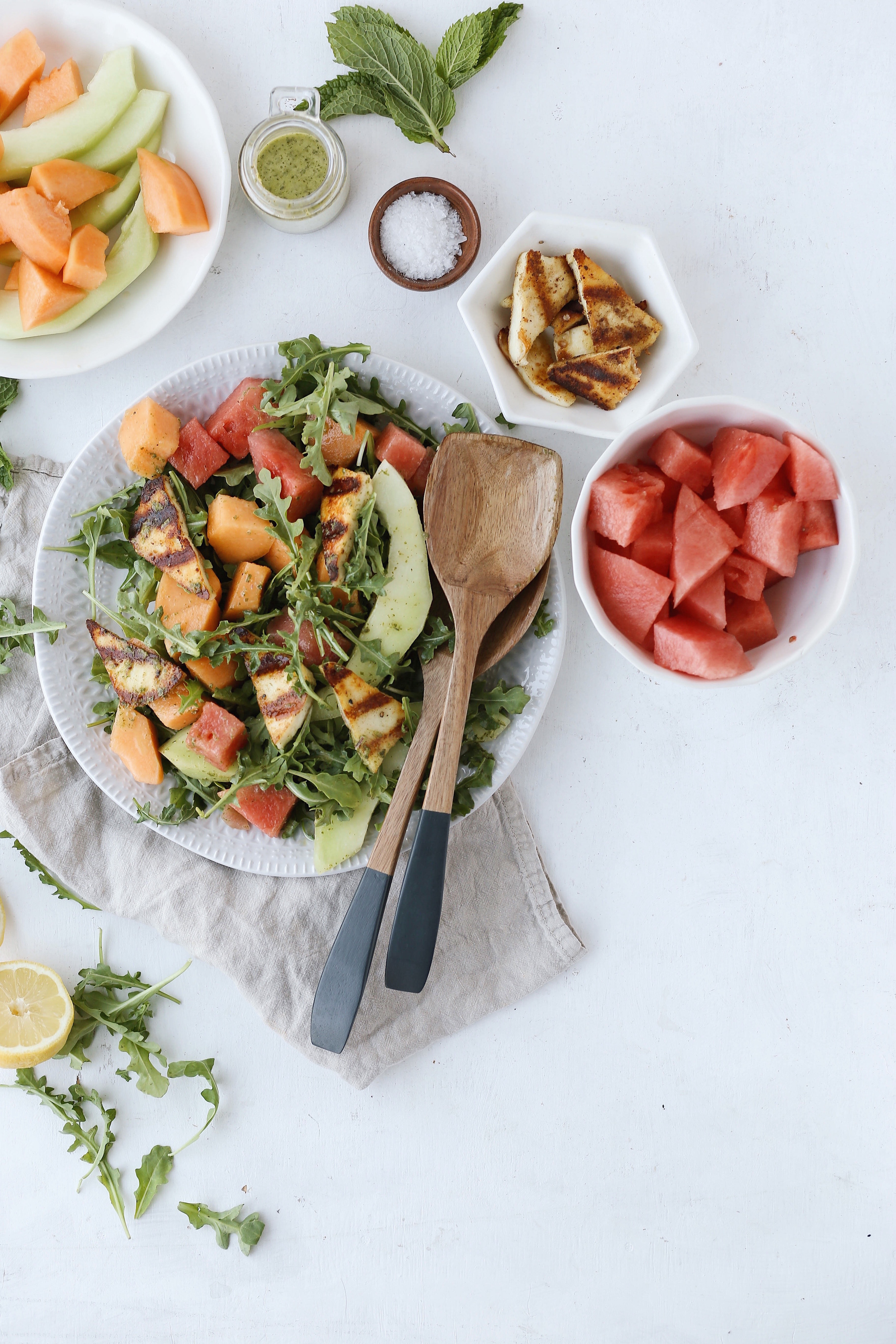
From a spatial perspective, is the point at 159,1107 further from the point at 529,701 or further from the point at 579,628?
the point at 579,628

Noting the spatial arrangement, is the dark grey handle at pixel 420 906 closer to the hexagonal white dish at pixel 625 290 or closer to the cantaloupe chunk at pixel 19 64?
the hexagonal white dish at pixel 625 290

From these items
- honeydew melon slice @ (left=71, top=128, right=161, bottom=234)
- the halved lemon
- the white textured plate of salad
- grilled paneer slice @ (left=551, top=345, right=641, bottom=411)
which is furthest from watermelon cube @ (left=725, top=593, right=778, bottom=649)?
the halved lemon

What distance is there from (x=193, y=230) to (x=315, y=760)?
1157mm

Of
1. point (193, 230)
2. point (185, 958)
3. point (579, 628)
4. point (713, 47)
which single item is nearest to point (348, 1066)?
point (185, 958)

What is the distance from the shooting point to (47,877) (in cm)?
204

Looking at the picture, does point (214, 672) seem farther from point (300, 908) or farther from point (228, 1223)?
point (228, 1223)

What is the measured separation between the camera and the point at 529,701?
1.82 metres

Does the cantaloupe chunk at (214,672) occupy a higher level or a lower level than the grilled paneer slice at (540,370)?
lower

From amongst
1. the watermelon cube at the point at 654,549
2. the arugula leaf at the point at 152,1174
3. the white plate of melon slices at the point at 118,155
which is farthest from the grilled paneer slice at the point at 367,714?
the arugula leaf at the point at 152,1174

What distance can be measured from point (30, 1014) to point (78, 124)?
1.96 meters

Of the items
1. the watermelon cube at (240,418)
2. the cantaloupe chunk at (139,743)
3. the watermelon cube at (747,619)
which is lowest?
the cantaloupe chunk at (139,743)

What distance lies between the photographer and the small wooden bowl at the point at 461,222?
6.01 feet

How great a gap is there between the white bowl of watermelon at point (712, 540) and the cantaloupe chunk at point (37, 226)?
1.23 meters

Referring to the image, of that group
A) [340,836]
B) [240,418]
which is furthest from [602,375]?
[340,836]
